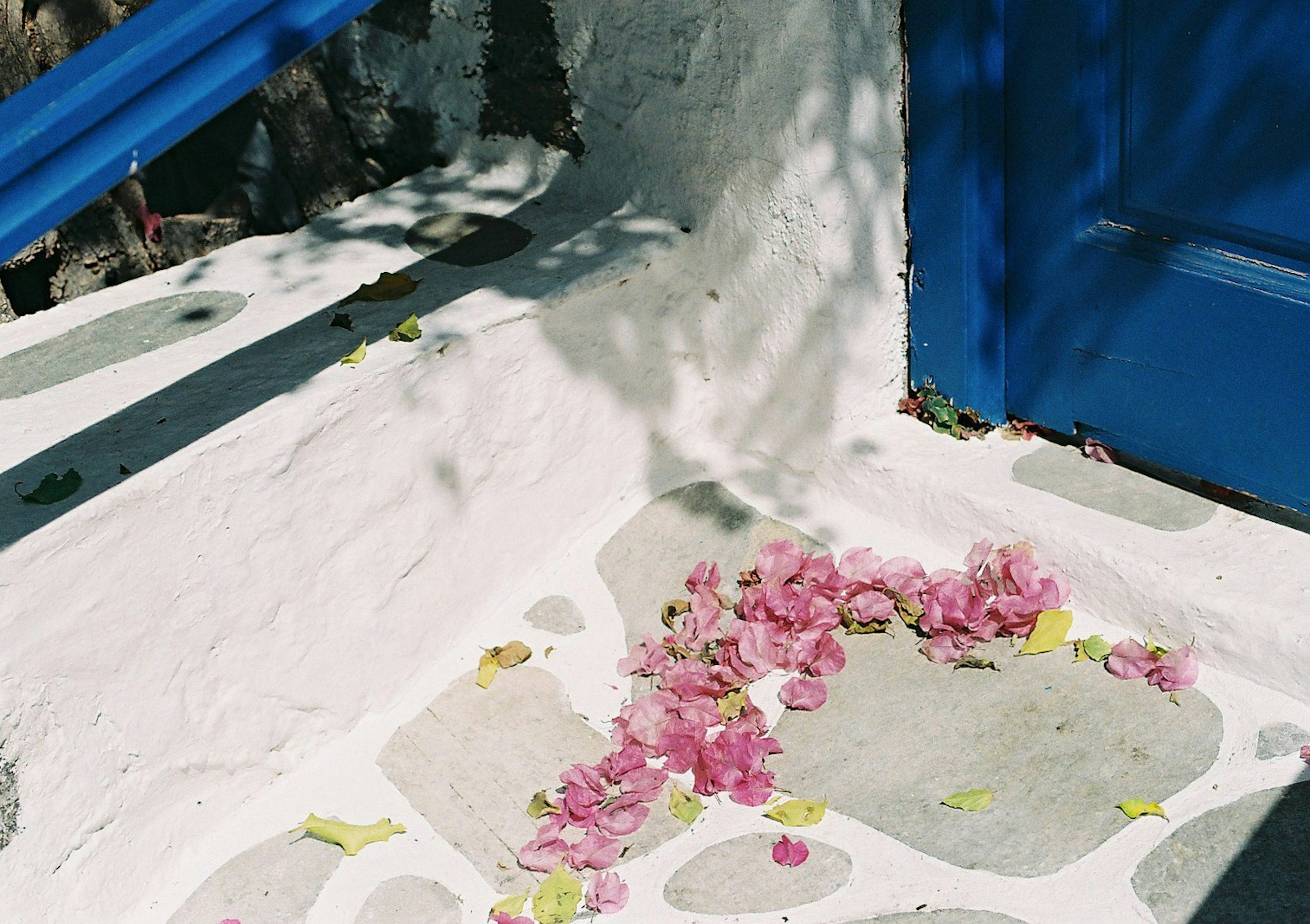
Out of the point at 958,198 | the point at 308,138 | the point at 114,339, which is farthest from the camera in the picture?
Result: the point at 308,138

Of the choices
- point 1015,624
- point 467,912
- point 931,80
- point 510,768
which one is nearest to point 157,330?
point 510,768

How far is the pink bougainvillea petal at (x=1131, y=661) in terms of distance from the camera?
8.48 ft

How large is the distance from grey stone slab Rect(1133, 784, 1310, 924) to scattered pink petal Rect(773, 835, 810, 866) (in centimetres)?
55

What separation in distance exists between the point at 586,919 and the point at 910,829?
597 mm

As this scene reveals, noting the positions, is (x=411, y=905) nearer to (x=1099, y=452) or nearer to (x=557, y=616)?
(x=557, y=616)

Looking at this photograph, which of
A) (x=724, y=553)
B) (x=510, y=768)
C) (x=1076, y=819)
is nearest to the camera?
(x=1076, y=819)

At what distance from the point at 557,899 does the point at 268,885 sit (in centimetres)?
57

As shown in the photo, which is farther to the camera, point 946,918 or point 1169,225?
point 1169,225

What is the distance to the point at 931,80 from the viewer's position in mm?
2783

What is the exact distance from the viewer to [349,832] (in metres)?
2.60

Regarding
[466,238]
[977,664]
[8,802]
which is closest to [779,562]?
[977,664]

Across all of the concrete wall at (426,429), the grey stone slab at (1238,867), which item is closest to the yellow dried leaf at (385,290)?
the concrete wall at (426,429)

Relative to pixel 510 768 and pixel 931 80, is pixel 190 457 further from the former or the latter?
pixel 931 80

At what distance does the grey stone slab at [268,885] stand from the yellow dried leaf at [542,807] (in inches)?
14.7
